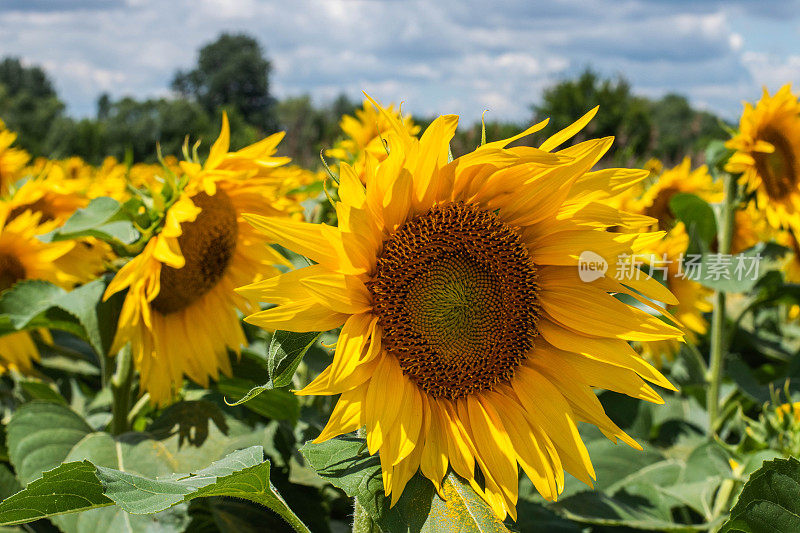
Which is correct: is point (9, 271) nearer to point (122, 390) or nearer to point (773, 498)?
point (122, 390)

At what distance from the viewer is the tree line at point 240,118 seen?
6.01 m

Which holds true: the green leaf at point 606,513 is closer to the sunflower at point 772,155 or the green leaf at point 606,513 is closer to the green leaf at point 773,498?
the green leaf at point 773,498

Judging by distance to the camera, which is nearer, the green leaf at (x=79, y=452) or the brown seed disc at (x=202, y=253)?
the green leaf at (x=79, y=452)

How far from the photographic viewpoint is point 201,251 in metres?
2.11

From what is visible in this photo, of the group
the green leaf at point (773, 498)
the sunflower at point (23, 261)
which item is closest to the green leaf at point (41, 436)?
the sunflower at point (23, 261)

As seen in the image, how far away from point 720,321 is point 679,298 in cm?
36

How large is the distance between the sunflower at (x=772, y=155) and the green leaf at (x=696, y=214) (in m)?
0.18

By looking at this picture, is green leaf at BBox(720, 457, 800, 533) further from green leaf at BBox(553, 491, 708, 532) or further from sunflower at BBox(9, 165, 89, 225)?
sunflower at BBox(9, 165, 89, 225)

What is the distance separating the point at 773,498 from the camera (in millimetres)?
1490

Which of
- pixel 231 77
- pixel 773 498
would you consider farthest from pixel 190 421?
pixel 231 77

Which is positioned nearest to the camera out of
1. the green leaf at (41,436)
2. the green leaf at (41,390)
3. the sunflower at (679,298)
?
the green leaf at (41,436)

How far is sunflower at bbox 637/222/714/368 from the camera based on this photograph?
324 cm

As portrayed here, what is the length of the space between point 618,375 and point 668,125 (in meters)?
78.0

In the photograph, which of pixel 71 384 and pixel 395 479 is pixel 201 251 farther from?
pixel 71 384
